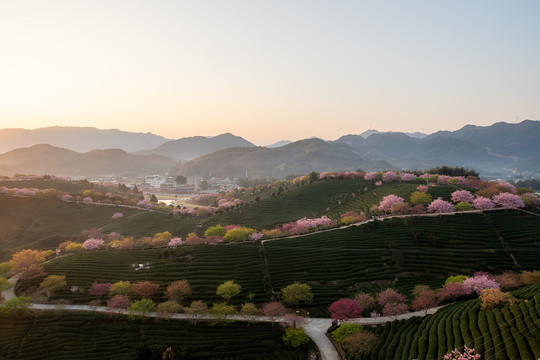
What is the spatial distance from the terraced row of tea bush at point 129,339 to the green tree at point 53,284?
329 inches

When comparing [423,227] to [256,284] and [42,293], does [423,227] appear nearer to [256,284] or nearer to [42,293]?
[256,284]

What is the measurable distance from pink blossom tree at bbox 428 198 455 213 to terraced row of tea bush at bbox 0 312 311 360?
61388 mm

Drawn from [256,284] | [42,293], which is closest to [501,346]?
[256,284]

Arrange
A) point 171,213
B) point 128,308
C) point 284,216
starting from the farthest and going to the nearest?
point 171,213 < point 284,216 < point 128,308

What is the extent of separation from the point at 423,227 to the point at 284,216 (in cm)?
5513

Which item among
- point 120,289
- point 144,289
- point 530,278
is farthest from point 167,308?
point 530,278

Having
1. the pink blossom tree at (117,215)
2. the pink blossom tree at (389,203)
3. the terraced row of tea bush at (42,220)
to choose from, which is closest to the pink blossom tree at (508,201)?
the pink blossom tree at (389,203)

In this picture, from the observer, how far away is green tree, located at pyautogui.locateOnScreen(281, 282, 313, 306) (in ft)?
191

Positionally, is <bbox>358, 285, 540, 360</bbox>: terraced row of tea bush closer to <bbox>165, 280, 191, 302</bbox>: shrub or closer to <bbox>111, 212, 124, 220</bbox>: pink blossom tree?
<bbox>165, 280, 191, 302</bbox>: shrub

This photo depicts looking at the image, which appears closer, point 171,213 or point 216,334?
point 216,334

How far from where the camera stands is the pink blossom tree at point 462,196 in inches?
3717

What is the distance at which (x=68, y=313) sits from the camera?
186 ft

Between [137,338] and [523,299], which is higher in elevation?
[523,299]

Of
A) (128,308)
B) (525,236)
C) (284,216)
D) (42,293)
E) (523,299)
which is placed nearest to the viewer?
(523,299)
